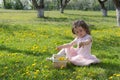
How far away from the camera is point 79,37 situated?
24.9 feet

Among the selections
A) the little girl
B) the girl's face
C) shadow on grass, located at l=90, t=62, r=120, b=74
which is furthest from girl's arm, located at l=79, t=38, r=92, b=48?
shadow on grass, located at l=90, t=62, r=120, b=74

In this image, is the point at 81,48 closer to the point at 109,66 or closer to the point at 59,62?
the point at 109,66

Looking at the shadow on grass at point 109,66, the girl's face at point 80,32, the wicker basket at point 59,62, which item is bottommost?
the shadow on grass at point 109,66

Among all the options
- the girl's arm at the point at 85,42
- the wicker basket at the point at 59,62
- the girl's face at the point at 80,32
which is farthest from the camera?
the girl's face at the point at 80,32

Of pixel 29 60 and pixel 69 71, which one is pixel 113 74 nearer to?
pixel 69 71

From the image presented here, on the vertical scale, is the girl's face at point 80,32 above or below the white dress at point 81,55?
above

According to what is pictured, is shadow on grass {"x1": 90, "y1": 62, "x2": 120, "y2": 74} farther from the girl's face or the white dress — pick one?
the girl's face

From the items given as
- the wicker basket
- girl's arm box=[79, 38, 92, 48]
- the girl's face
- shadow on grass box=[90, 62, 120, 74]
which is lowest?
shadow on grass box=[90, 62, 120, 74]

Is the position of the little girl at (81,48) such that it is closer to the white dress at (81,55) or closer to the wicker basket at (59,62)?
the white dress at (81,55)

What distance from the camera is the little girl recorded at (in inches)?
287

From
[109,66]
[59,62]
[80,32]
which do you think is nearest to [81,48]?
[80,32]

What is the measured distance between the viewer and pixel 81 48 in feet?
24.6

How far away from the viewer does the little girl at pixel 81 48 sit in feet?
23.9

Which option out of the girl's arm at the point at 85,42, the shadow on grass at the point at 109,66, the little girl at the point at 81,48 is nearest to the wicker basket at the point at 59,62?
the little girl at the point at 81,48
